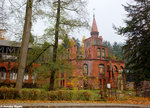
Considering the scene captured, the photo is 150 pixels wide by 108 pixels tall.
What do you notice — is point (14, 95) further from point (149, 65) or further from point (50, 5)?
point (149, 65)

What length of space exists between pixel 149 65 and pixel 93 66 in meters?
14.2

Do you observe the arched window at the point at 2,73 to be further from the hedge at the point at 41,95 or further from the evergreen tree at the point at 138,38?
the evergreen tree at the point at 138,38

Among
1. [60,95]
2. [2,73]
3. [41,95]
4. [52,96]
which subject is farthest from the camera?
[2,73]

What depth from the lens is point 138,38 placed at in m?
16.4

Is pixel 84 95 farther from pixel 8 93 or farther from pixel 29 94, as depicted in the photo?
pixel 8 93

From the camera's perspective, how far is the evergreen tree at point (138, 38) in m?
15.4

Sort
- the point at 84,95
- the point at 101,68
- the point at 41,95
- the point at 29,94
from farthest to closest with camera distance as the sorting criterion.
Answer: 1. the point at 101,68
2. the point at 84,95
3. the point at 41,95
4. the point at 29,94

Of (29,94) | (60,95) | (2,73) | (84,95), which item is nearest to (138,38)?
(84,95)

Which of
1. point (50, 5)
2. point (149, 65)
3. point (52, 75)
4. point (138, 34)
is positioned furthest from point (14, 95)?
point (138, 34)

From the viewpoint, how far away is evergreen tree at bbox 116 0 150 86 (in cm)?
1538

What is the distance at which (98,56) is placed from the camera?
30859 millimetres

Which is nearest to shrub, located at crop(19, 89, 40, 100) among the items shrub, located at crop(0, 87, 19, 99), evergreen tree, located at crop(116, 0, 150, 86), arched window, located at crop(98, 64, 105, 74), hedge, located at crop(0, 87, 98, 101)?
hedge, located at crop(0, 87, 98, 101)

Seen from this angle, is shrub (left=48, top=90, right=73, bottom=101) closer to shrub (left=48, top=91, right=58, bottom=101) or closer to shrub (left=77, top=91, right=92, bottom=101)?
shrub (left=48, top=91, right=58, bottom=101)

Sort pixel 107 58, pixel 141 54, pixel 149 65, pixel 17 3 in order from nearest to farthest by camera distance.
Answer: pixel 17 3 < pixel 149 65 < pixel 141 54 < pixel 107 58
